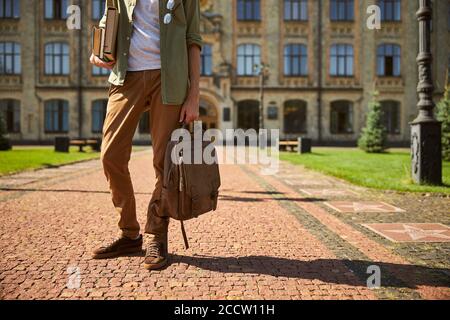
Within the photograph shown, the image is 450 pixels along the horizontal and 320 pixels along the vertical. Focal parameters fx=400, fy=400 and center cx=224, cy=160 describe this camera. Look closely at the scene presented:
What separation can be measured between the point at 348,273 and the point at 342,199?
341 cm

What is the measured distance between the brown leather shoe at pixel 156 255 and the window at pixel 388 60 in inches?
1193

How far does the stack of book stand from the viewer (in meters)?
2.99

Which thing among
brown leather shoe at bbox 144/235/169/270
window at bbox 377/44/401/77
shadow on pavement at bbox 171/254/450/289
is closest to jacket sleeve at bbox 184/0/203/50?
brown leather shoe at bbox 144/235/169/270

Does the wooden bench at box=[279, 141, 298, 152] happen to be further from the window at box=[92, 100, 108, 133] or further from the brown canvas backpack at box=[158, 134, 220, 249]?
the brown canvas backpack at box=[158, 134, 220, 249]

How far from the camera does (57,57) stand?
29344mm

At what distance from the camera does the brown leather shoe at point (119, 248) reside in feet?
10.1

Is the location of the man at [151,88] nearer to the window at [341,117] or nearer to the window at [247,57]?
the window at [247,57]

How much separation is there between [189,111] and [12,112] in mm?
30390

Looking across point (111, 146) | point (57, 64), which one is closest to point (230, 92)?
point (57, 64)

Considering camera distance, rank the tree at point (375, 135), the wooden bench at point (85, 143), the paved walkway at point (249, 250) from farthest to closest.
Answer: the tree at point (375, 135) < the wooden bench at point (85, 143) < the paved walkway at point (249, 250)

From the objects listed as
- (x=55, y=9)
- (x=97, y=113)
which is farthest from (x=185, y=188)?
(x=55, y=9)

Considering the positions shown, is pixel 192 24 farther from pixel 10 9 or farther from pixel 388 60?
pixel 10 9

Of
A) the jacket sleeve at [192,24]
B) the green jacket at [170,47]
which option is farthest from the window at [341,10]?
the green jacket at [170,47]
